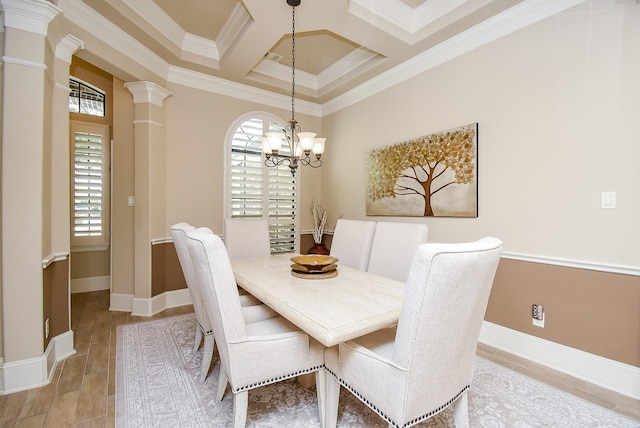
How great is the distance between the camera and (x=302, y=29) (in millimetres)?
2852

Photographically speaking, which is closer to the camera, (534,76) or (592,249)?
(592,249)

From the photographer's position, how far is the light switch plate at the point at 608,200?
199 cm

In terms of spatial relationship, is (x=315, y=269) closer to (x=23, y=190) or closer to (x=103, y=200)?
(x=23, y=190)

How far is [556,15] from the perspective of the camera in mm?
2238

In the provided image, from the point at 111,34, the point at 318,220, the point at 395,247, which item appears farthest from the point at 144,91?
the point at 395,247

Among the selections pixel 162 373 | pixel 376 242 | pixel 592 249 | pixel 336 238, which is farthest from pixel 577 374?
pixel 162 373

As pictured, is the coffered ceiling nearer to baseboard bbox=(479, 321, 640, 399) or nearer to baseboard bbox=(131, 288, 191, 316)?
baseboard bbox=(479, 321, 640, 399)

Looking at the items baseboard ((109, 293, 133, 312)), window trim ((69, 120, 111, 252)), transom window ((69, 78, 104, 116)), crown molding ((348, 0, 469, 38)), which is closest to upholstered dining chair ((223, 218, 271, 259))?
baseboard ((109, 293, 133, 312))

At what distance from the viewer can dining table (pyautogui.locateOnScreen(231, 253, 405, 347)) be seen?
1247 mm

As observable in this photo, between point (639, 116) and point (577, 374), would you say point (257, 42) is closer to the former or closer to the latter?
point (639, 116)

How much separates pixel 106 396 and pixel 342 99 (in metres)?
4.10

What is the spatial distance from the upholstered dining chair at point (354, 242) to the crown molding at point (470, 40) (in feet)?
6.05

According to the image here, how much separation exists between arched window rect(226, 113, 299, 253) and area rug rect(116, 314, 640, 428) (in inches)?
88.5

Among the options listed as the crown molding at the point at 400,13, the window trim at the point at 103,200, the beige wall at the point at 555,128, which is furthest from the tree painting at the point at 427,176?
the window trim at the point at 103,200
